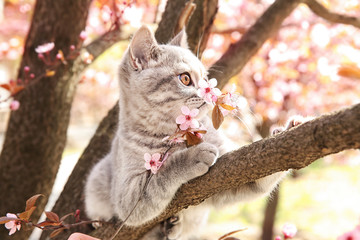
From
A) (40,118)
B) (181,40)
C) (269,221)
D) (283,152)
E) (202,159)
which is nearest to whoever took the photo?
(283,152)

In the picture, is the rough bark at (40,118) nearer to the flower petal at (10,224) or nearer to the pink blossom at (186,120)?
the flower petal at (10,224)

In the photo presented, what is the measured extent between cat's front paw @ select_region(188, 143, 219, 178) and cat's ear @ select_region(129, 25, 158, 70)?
0.68m

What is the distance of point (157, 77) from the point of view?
1955mm

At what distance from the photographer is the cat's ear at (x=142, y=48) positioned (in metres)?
1.93

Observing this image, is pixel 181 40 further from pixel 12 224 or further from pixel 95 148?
pixel 12 224

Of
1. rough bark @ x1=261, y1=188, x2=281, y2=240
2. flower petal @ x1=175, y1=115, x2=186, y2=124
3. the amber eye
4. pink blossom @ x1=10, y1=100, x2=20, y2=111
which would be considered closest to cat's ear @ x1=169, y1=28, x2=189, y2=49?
the amber eye

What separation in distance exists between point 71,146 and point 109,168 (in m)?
9.21

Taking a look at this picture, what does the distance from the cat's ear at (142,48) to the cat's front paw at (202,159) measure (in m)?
0.68

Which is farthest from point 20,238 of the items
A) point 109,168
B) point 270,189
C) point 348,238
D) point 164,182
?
point 348,238

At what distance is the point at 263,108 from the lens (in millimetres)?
5184

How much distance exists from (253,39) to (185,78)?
3.21ft

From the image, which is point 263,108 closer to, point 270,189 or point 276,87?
point 276,87

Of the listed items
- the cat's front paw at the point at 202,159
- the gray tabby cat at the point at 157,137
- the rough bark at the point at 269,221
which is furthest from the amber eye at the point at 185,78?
the rough bark at the point at 269,221

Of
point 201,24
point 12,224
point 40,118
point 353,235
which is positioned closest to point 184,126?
point 353,235
